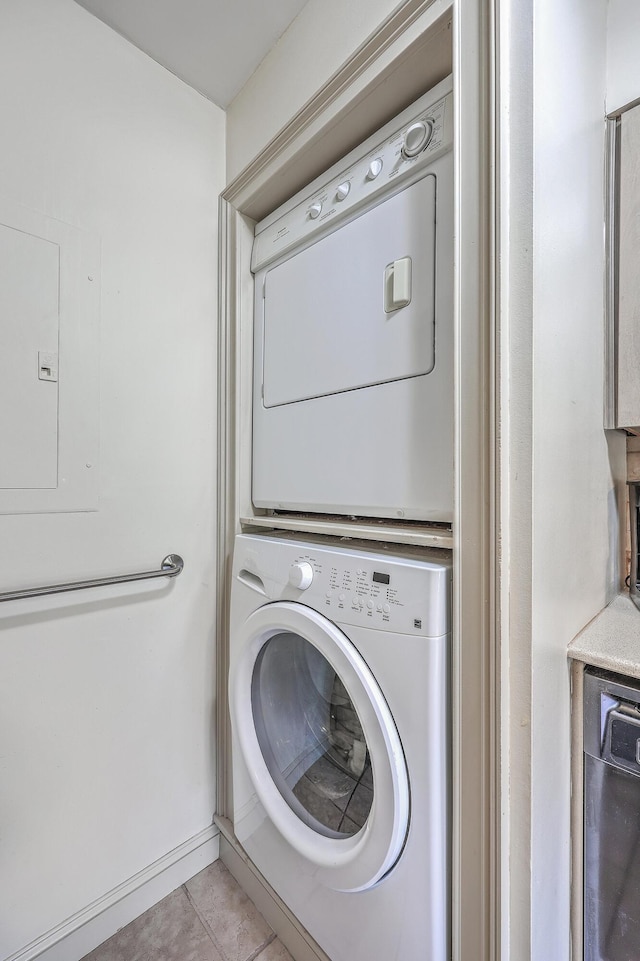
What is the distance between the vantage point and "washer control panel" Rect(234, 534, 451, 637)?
2.43 ft

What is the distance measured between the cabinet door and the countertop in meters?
0.47

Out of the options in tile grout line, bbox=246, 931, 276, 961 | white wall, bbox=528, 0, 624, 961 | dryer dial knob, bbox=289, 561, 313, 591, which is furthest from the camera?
tile grout line, bbox=246, 931, 276, 961

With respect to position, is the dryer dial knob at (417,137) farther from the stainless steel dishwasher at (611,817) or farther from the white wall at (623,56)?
the stainless steel dishwasher at (611,817)

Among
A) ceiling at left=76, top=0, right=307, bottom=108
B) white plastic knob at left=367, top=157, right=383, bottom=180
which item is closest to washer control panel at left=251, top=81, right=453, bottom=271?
white plastic knob at left=367, top=157, right=383, bottom=180

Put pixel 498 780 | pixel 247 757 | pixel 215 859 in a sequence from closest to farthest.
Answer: pixel 498 780, pixel 247 757, pixel 215 859

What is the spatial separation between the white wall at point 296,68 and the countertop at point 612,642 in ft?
4.44

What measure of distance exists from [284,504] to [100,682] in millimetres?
685

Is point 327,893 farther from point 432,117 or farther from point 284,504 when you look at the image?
point 432,117

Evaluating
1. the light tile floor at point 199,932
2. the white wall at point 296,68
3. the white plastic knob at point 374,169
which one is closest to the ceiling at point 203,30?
the white wall at point 296,68

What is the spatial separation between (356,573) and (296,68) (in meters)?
1.31

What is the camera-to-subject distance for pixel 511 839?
70 centimetres

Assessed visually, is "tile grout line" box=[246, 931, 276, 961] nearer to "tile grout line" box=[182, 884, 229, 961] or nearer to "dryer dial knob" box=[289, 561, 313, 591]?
"tile grout line" box=[182, 884, 229, 961]

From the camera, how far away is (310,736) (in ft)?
3.64

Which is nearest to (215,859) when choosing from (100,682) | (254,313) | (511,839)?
(100,682)
